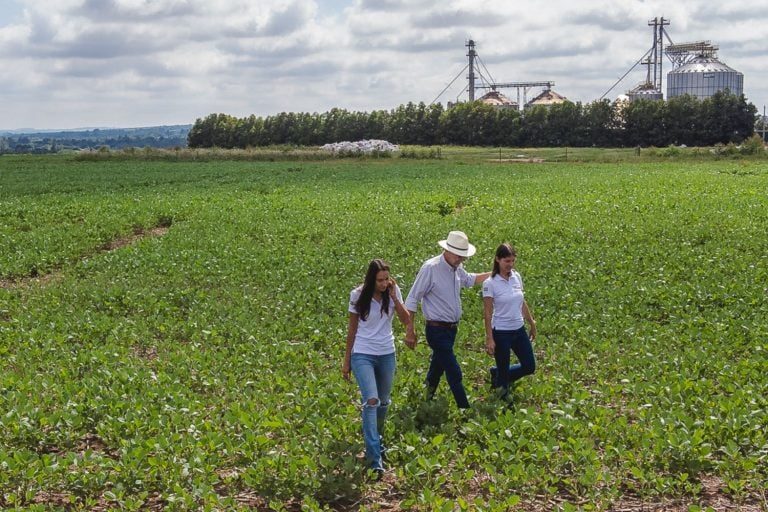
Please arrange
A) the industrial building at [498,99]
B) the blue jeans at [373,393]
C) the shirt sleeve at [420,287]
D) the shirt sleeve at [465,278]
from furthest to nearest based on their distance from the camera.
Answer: the industrial building at [498,99]
the shirt sleeve at [465,278]
the shirt sleeve at [420,287]
the blue jeans at [373,393]

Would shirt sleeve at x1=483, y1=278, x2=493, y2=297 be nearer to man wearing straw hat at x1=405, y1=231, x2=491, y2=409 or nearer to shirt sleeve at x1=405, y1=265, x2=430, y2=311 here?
man wearing straw hat at x1=405, y1=231, x2=491, y2=409

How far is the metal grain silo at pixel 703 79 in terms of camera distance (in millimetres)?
141875

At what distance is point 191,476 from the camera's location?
26.6 ft

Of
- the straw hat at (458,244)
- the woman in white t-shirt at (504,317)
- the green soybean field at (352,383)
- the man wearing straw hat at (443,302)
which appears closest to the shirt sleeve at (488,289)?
the woman in white t-shirt at (504,317)

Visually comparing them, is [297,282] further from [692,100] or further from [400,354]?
[692,100]

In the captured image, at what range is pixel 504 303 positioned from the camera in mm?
9922

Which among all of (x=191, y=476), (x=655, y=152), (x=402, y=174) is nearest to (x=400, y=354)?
(x=191, y=476)

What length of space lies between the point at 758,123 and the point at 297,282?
12379 cm

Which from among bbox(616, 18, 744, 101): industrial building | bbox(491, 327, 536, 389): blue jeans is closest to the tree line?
bbox(616, 18, 744, 101): industrial building

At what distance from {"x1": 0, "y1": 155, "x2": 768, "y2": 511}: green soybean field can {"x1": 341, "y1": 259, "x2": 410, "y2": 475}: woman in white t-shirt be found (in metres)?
0.38

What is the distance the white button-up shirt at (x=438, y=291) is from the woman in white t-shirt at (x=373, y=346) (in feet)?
2.41

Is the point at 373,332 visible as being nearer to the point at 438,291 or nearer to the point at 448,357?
the point at 438,291

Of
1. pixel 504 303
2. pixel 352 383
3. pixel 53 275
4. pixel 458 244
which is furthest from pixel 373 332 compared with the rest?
pixel 53 275

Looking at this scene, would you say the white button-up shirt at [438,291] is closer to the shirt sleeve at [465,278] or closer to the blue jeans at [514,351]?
the shirt sleeve at [465,278]
